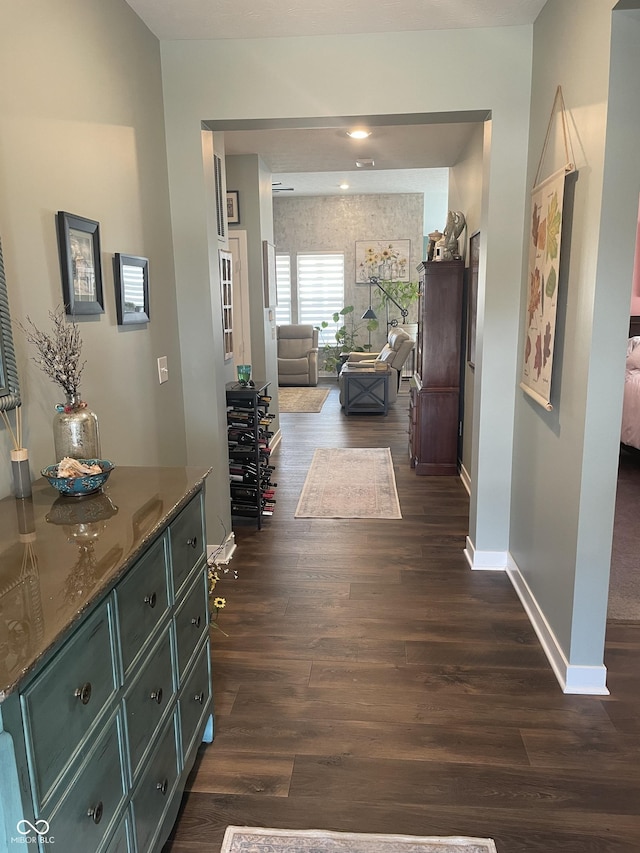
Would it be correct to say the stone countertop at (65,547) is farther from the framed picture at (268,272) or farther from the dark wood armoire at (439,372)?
the framed picture at (268,272)

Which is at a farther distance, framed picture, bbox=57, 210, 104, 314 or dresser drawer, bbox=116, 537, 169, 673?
framed picture, bbox=57, 210, 104, 314

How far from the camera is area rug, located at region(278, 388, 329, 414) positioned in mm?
7879

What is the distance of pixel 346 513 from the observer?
4.14 meters

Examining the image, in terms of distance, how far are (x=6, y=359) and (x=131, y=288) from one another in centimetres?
95

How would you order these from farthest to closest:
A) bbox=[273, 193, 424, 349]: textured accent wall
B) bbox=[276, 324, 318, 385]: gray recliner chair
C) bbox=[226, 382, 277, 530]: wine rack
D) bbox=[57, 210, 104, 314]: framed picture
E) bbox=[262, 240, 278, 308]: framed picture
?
bbox=[273, 193, 424, 349]: textured accent wall
bbox=[276, 324, 318, 385]: gray recliner chair
bbox=[262, 240, 278, 308]: framed picture
bbox=[226, 382, 277, 530]: wine rack
bbox=[57, 210, 104, 314]: framed picture

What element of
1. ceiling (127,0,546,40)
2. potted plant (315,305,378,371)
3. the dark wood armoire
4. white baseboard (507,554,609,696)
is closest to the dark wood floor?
white baseboard (507,554,609,696)

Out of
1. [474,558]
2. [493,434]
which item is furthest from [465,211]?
[474,558]

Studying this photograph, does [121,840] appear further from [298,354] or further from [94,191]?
[298,354]

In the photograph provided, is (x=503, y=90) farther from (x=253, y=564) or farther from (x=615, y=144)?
(x=253, y=564)

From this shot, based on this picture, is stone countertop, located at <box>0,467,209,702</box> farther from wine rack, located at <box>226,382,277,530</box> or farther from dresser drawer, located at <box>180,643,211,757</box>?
wine rack, located at <box>226,382,277,530</box>

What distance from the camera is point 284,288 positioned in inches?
396

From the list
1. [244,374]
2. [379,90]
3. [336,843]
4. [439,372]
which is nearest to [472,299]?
[439,372]

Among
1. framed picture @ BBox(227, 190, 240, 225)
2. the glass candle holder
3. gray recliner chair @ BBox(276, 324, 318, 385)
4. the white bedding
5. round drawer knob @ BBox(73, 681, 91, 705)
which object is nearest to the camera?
round drawer knob @ BBox(73, 681, 91, 705)

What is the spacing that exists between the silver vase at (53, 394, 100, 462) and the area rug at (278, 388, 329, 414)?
592 cm
